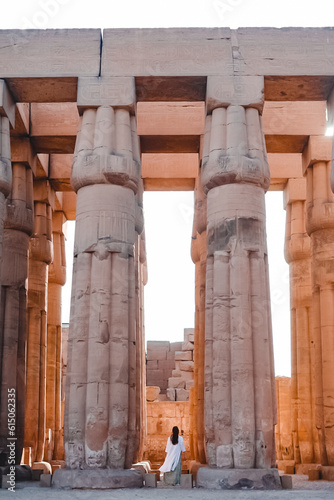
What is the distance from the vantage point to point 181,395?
27.2 meters

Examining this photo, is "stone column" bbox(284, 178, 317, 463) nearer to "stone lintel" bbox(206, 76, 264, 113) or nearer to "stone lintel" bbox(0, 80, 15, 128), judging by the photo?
"stone lintel" bbox(206, 76, 264, 113)

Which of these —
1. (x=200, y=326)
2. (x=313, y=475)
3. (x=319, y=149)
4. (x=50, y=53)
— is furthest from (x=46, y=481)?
(x=319, y=149)

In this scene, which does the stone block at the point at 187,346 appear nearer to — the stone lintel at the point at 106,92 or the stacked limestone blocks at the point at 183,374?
the stacked limestone blocks at the point at 183,374

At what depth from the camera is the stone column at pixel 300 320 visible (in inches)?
820

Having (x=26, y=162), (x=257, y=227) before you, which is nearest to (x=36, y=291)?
(x=26, y=162)

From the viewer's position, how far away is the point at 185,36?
1612 cm

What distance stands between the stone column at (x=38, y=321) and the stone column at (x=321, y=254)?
22.6ft

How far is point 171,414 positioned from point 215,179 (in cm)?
1241

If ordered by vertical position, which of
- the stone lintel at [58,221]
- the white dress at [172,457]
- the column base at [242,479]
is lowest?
the column base at [242,479]

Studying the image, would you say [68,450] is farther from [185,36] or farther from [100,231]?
[185,36]

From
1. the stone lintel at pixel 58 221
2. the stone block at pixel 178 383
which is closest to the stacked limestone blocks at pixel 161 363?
the stone block at pixel 178 383

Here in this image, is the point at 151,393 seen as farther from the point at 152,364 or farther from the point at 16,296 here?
the point at 16,296

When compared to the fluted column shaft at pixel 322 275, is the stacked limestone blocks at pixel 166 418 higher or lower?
lower

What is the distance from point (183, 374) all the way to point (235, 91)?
1440 centimetres
